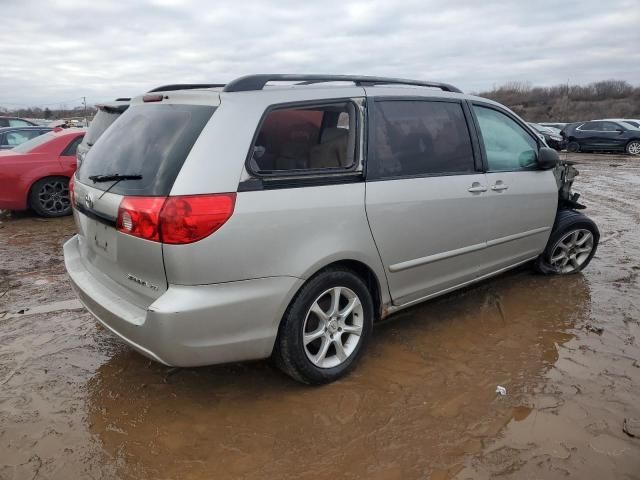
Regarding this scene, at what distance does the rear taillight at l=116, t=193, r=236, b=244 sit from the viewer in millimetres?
2373

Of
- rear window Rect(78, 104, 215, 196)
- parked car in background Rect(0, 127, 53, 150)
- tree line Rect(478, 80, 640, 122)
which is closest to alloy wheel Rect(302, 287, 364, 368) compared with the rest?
rear window Rect(78, 104, 215, 196)

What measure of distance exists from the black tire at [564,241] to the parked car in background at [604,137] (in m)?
18.4

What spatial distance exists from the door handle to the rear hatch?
6.40ft

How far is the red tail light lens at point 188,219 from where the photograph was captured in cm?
237

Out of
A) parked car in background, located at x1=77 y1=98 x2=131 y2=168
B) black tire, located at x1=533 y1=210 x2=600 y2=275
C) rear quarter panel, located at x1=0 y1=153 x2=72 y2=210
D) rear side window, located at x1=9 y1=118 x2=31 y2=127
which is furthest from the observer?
rear side window, located at x1=9 y1=118 x2=31 y2=127

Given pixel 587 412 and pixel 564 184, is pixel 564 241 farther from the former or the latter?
pixel 587 412

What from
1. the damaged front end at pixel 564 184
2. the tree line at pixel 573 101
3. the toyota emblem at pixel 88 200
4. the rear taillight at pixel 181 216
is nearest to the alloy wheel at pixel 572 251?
the damaged front end at pixel 564 184

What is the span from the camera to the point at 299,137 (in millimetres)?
3102

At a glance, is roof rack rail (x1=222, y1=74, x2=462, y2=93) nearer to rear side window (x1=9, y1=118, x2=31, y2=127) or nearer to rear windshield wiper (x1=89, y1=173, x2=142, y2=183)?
rear windshield wiper (x1=89, y1=173, x2=142, y2=183)

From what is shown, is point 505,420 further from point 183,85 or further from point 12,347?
point 12,347

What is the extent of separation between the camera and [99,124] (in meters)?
6.53

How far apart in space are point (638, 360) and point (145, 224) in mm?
3174

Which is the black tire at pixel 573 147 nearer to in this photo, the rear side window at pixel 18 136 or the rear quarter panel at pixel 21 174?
the rear side window at pixel 18 136

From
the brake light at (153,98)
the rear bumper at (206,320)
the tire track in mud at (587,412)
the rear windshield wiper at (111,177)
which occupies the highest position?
the brake light at (153,98)
